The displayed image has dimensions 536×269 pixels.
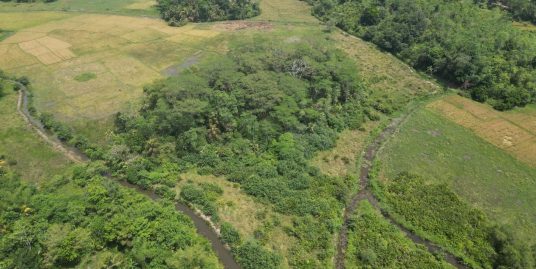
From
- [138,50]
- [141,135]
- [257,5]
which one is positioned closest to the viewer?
[141,135]

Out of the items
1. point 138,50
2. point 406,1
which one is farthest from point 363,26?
point 138,50

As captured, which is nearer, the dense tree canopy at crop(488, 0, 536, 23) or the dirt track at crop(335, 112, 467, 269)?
the dirt track at crop(335, 112, 467, 269)

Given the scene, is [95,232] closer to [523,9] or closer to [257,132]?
[257,132]

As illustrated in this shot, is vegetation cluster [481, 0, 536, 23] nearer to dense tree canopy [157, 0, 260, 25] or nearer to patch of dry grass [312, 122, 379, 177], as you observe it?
dense tree canopy [157, 0, 260, 25]

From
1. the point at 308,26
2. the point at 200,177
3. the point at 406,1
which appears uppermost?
the point at 406,1

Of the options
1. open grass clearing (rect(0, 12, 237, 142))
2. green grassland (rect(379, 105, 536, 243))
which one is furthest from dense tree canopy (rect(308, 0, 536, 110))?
open grass clearing (rect(0, 12, 237, 142))

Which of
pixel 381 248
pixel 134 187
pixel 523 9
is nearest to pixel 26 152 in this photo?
pixel 134 187

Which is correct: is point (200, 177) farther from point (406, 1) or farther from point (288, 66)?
point (406, 1)
